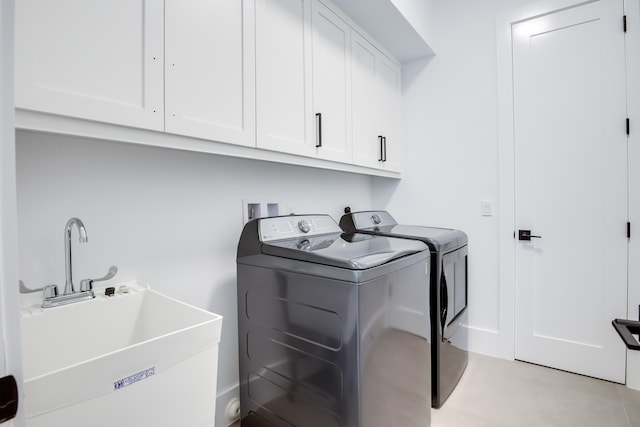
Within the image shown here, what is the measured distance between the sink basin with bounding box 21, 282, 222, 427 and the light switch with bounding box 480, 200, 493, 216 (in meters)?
2.23

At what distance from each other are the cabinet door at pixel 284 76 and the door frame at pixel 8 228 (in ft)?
3.15

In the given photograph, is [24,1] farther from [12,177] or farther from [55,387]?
[55,387]

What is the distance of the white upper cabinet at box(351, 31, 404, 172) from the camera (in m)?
2.10

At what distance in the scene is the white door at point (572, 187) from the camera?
2010mm

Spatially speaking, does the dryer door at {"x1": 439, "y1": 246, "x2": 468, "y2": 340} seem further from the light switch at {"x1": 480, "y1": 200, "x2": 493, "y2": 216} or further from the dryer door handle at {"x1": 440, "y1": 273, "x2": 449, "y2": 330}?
the light switch at {"x1": 480, "y1": 200, "x2": 493, "y2": 216}

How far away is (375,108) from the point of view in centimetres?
234

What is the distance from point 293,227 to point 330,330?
628 millimetres

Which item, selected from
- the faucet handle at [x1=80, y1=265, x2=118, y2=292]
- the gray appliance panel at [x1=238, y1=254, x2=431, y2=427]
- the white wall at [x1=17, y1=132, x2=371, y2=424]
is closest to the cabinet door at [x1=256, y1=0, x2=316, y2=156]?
the white wall at [x1=17, y1=132, x2=371, y2=424]

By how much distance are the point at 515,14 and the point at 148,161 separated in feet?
8.82

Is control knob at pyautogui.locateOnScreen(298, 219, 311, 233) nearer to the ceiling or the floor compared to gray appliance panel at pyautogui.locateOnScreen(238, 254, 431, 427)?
nearer to the ceiling

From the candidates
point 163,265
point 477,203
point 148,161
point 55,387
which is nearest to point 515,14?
point 477,203

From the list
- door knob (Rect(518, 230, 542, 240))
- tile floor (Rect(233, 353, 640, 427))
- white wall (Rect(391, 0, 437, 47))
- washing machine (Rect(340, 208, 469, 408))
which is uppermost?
white wall (Rect(391, 0, 437, 47))

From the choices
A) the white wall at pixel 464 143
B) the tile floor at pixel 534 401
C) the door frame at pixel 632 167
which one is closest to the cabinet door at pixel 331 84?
the white wall at pixel 464 143

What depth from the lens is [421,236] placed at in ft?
6.08
